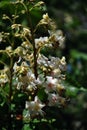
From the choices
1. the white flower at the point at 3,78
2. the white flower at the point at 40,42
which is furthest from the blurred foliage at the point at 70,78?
the white flower at the point at 40,42

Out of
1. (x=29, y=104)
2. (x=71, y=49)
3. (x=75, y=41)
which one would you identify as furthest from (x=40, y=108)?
(x=75, y=41)

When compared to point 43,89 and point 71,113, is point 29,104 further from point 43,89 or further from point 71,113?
point 71,113

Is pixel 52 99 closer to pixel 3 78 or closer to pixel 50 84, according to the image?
pixel 50 84

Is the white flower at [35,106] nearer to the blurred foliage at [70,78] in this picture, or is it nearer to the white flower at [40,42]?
the blurred foliage at [70,78]

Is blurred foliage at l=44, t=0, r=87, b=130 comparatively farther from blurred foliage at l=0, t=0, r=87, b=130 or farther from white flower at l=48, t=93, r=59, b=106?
white flower at l=48, t=93, r=59, b=106

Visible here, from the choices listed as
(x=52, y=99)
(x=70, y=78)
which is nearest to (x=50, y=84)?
(x=52, y=99)

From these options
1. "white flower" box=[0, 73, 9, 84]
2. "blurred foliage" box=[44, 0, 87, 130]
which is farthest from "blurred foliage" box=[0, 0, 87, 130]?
"white flower" box=[0, 73, 9, 84]

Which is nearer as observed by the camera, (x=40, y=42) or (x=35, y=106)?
(x=35, y=106)

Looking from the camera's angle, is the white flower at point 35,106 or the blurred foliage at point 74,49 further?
the blurred foliage at point 74,49
